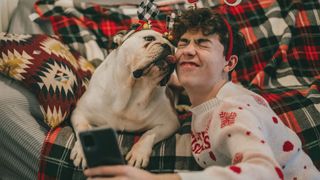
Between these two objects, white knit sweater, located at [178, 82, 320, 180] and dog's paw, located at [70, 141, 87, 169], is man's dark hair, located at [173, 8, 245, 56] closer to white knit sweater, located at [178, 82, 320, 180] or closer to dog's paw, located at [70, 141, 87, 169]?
white knit sweater, located at [178, 82, 320, 180]

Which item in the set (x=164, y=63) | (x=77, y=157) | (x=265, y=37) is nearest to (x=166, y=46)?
(x=164, y=63)

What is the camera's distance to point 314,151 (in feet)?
4.81

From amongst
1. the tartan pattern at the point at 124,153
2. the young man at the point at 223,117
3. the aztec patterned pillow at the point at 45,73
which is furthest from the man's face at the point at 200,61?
the aztec patterned pillow at the point at 45,73

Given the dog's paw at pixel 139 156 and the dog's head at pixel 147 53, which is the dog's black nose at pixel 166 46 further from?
the dog's paw at pixel 139 156

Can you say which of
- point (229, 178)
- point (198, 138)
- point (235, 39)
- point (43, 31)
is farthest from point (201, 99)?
point (43, 31)

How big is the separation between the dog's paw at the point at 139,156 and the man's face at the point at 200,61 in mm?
259

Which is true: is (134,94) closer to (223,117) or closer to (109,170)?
(223,117)

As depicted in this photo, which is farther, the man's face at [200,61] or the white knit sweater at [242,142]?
the man's face at [200,61]

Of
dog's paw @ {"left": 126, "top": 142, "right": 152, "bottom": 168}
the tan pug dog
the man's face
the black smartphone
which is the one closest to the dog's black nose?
the tan pug dog

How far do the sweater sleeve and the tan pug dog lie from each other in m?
0.34

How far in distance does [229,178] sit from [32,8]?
1725 millimetres

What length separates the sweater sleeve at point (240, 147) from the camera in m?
0.86

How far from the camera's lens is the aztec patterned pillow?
1.48m

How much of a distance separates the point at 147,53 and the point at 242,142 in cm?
53
